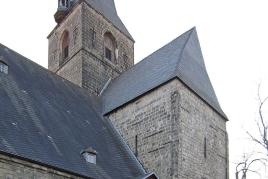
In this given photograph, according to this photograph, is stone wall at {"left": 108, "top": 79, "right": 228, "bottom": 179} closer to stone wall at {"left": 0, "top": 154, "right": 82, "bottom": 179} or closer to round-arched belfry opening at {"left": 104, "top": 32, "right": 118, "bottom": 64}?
stone wall at {"left": 0, "top": 154, "right": 82, "bottom": 179}

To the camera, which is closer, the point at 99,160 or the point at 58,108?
the point at 99,160

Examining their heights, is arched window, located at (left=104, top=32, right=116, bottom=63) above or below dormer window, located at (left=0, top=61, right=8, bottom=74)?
above

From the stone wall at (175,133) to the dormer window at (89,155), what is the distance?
2335mm

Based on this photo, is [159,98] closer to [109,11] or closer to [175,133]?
[175,133]

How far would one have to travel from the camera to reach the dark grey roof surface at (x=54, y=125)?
12.6 m

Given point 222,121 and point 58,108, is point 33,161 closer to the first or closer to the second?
point 58,108

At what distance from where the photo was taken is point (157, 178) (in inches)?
590

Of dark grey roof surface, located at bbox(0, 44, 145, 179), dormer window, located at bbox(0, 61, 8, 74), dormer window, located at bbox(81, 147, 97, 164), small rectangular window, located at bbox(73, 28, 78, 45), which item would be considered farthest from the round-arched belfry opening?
dormer window, located at bbox(81, 147, 97, 164)

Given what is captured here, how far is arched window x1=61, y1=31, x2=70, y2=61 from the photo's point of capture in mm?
23097

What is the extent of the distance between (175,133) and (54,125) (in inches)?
156

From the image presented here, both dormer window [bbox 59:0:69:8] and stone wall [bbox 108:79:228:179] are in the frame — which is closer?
stone wall [bbox 108:79:228:179]

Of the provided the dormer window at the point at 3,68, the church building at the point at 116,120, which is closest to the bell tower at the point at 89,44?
the church building at the point at 116,120

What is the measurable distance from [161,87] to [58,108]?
12.1 feet

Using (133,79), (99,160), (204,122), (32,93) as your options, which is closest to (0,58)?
(32,93)
